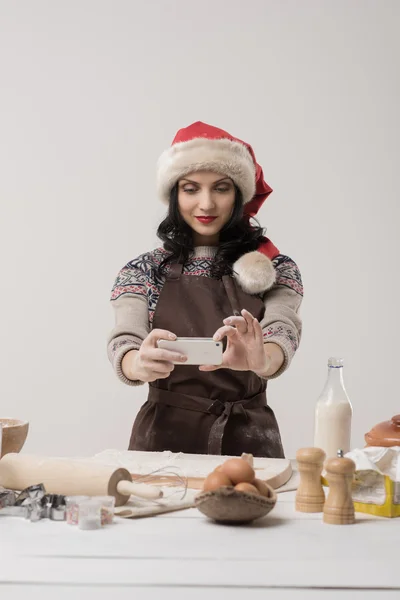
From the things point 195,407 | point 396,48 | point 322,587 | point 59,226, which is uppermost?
point 396,48

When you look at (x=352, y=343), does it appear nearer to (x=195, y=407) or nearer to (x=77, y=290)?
(x=77, y=290)

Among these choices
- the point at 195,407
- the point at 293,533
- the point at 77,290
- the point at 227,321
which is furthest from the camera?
the point at 77,290

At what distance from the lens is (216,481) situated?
1.35 meters

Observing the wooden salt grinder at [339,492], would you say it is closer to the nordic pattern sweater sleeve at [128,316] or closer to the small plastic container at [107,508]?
the small plastic container at [107,508]

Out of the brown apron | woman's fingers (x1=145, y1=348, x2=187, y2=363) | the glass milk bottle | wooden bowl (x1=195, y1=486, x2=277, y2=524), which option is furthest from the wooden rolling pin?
the brown apron

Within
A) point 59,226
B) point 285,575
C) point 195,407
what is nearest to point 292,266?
point 195,407

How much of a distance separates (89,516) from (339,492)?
40 centimetres

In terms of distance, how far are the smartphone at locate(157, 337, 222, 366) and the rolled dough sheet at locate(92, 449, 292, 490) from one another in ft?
0.68

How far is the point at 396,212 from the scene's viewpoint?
391cm

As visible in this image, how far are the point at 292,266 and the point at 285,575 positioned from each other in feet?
4.54

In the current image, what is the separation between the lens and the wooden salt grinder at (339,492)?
4.53 ft

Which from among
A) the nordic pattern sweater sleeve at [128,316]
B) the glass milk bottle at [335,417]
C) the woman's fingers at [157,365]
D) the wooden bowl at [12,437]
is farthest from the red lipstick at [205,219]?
the wooden bowl at [12,437]

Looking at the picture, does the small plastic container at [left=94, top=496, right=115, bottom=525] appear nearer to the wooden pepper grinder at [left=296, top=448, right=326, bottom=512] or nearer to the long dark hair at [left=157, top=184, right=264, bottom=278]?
the wooden pepper grinder at [left=296, top=448, right=326, bottom=512]

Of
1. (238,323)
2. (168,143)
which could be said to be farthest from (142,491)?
(168,143)
